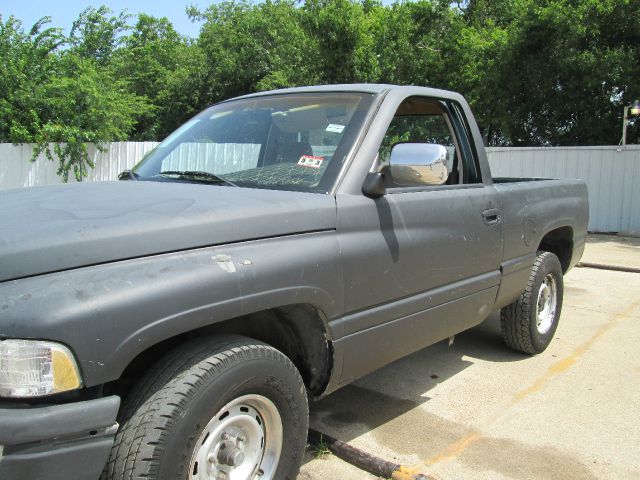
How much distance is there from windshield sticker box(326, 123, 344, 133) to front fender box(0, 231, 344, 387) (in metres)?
0.81

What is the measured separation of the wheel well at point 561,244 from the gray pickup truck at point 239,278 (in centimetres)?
121

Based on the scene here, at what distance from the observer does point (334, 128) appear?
3084mm

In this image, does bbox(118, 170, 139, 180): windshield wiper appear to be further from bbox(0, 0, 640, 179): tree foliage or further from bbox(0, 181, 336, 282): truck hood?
bbox(0, 0, 640, 179): tree foliage

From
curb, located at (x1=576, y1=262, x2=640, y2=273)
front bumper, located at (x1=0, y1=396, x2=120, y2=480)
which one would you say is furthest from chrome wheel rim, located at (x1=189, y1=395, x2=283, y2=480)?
curb, located at (x1=576, y1=262, x2=640, y2=273)

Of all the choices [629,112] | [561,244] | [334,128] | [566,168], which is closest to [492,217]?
[334,128]

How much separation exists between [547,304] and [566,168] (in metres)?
9.52

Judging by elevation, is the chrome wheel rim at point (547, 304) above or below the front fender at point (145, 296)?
below

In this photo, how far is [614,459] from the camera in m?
3.19

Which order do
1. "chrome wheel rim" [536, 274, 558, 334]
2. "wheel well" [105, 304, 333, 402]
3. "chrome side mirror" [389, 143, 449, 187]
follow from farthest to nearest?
"chrome wheel rim" [536, 274, 558, 334] → "chrome side mirror" [389, 143, 449, 187] → "wheel well" [105, 304, 333, 402]

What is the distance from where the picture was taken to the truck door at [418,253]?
2.79 metres

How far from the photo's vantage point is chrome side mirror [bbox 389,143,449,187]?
304 cm

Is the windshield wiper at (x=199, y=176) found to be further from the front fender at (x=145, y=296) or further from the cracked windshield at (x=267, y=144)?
the front fender at (x=145, y=296)

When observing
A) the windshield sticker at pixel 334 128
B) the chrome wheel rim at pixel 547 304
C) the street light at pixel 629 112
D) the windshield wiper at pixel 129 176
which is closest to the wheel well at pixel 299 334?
the windshield sticker at pixel 334 128

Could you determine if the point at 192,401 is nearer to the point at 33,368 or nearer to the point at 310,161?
the point at 33,368
